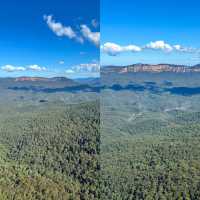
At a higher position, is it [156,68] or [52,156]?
[156,68]

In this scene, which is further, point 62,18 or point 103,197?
point 62,18

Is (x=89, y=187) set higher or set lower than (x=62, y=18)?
lower

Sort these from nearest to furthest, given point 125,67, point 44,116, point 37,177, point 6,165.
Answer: point 37,177 < point 6,165 < point 44,116 < point 125,67

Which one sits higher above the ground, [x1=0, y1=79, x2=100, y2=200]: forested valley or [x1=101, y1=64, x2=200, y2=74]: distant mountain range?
[x1=101, y1=64, x2=200, y2=74]: distant mountain range

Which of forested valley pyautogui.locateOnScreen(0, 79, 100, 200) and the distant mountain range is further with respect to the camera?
the distant mountain range

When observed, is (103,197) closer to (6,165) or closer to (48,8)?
(6,165)

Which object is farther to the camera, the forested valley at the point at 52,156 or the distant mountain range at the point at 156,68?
the distant mountain range at the point at 156,68

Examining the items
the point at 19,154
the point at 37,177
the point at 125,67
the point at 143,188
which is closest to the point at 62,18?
the point at 37,177

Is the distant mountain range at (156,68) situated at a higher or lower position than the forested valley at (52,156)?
higher

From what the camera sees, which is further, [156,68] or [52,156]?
[156,68]

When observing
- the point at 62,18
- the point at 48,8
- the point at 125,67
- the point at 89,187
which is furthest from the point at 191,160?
the point at 125,67

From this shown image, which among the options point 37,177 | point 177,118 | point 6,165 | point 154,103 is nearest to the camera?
point 37,177
